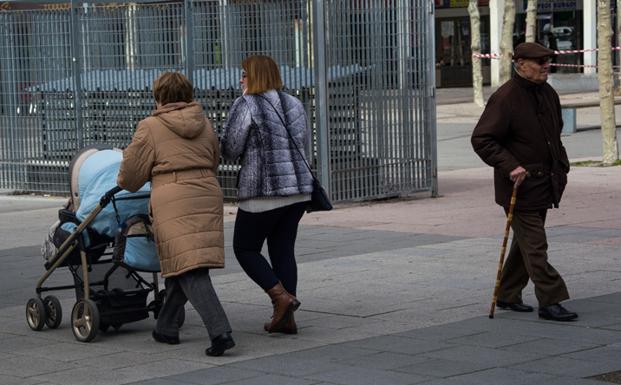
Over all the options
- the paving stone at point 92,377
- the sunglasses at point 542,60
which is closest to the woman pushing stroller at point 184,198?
the paving stone at point 92,377

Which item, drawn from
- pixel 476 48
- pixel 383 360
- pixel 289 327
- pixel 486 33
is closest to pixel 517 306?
pixel 289 327

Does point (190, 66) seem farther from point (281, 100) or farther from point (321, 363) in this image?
point (321, 363)

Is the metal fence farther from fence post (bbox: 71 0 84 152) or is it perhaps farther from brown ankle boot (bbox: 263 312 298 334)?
brown ankle boot (bbox: 263 312 298 334)

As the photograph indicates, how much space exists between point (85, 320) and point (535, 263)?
9.04 ft

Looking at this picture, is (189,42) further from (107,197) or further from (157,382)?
(157,382)

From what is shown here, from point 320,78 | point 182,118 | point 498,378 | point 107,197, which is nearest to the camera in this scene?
point 498,378

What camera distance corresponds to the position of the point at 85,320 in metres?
8.12

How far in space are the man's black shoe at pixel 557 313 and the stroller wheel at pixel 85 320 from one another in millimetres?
2711

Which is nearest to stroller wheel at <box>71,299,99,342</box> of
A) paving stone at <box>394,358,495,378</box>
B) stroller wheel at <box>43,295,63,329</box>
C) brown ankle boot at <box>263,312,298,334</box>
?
stroller wheel at <box>43,295,63,329</box>

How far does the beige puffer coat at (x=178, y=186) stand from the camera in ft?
24.9

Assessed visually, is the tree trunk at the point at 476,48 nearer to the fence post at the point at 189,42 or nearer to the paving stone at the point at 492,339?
the fence post at the point at 189,42

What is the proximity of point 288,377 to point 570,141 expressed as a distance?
17.5 metres

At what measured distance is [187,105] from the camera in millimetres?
7828

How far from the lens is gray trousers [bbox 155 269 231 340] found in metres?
7.59
